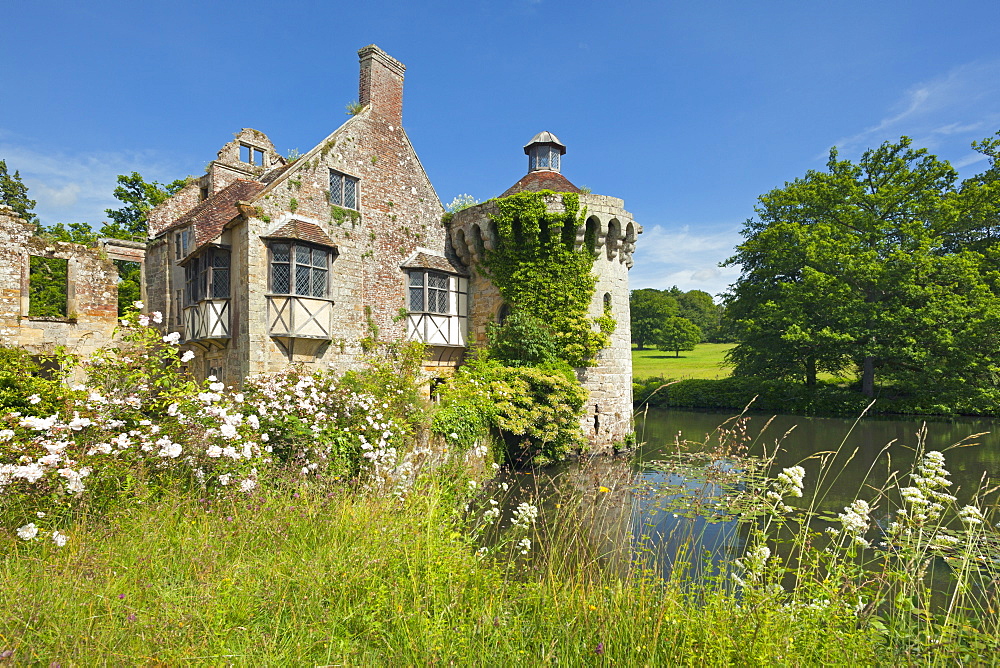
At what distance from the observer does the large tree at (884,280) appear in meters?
20.4

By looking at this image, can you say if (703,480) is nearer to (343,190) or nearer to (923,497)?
(923,497)

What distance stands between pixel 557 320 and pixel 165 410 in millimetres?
A: 10827

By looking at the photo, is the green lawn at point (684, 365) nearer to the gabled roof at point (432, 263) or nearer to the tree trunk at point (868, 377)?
the tree trunk at point (868, 377)

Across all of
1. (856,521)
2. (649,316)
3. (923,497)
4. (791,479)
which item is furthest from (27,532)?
(649,316)

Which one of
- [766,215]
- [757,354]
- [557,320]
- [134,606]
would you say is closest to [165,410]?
[134,606]

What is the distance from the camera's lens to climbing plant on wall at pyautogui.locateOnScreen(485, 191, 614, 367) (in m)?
14.4

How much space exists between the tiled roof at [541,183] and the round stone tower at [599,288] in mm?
1995

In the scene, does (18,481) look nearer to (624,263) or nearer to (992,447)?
(624,263)

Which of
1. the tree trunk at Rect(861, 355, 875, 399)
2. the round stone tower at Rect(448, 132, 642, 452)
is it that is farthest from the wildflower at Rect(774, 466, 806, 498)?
the tree trunk at Rect(861, 355, 875, 399)

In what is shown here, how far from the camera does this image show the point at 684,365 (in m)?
44.8

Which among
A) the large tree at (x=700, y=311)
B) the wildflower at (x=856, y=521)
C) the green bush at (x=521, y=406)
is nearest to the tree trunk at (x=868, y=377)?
the green bush at (x=521, y=406)

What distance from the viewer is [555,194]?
14.4 meters

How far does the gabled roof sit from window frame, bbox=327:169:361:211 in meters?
2.17

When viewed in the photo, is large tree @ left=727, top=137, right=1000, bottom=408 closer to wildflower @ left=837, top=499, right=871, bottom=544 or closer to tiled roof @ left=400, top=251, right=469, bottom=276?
tiled roof @ left=400, top=251, right=469, bottom=276
